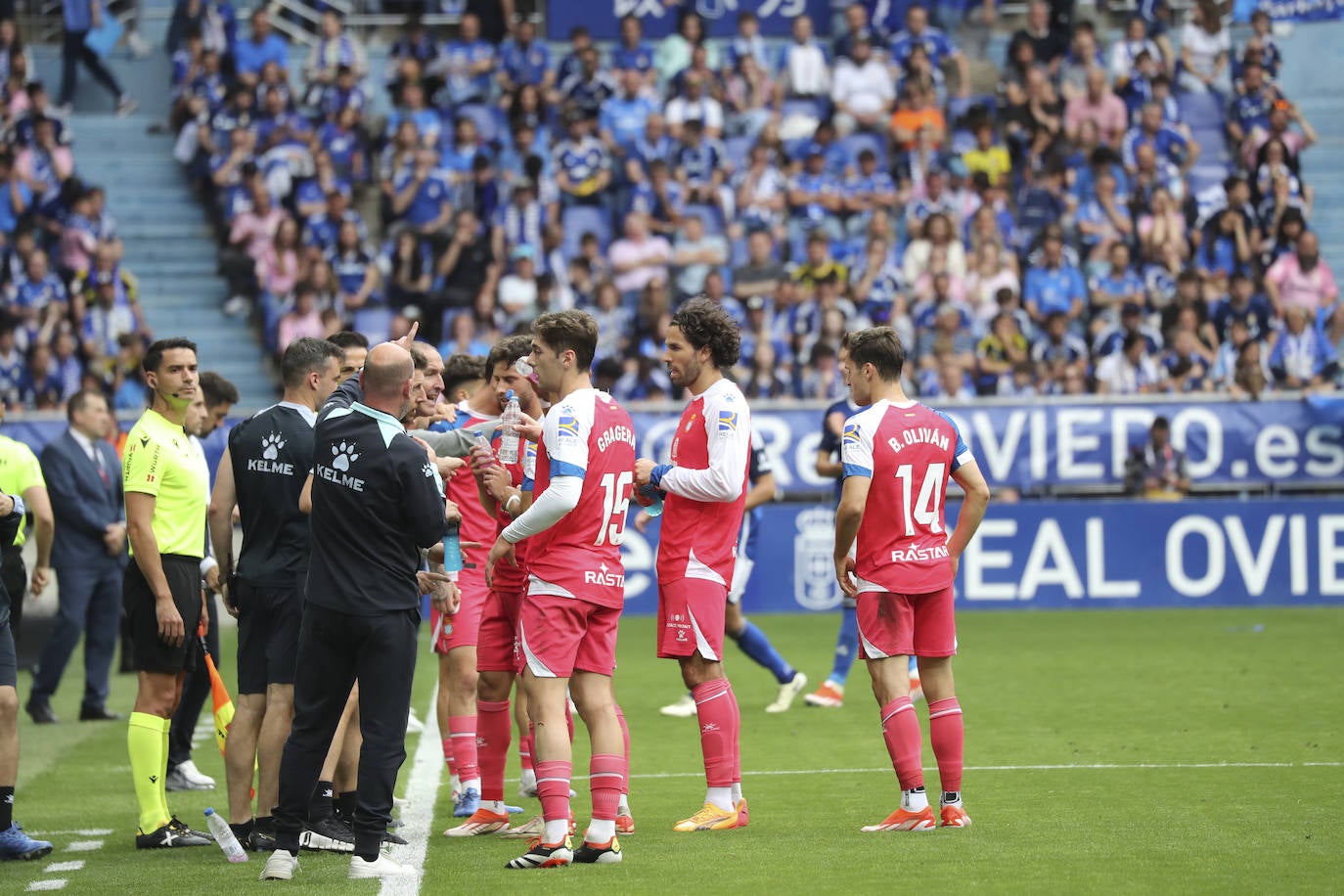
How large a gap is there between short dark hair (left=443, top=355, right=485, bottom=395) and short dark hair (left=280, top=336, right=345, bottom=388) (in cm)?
137

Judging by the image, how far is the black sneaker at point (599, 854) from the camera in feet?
23.5

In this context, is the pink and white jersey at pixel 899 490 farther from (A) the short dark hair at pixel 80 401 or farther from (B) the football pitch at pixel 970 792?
(A) the short dark hair at pixel 80 401

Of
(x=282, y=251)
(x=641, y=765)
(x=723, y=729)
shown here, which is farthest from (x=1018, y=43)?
(x=723, y=729)

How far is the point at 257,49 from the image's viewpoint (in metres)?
24.1

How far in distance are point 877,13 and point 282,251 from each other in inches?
356

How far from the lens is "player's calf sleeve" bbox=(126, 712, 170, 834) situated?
7.96 m

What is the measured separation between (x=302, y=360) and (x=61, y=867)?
2.43 meters

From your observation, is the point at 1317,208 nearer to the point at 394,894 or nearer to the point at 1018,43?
the point at 1018,43

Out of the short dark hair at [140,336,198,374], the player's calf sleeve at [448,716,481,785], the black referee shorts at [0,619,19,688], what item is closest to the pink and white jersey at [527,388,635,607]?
the player's calf sleeve at [448,716,481,785]

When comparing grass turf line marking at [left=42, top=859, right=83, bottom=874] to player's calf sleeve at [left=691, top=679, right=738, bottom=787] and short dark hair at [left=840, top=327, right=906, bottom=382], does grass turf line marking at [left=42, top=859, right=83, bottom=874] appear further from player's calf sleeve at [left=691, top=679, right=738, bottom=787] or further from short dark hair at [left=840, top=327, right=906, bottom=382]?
short dark hair at [left=840, top=327, right=906, bottom=382]

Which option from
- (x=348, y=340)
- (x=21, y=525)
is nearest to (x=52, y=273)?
(x=21, y=525)

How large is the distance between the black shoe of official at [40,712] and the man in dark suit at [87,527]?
0.33m

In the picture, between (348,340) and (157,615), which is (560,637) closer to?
(157,615)

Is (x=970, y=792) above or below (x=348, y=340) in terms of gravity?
below
